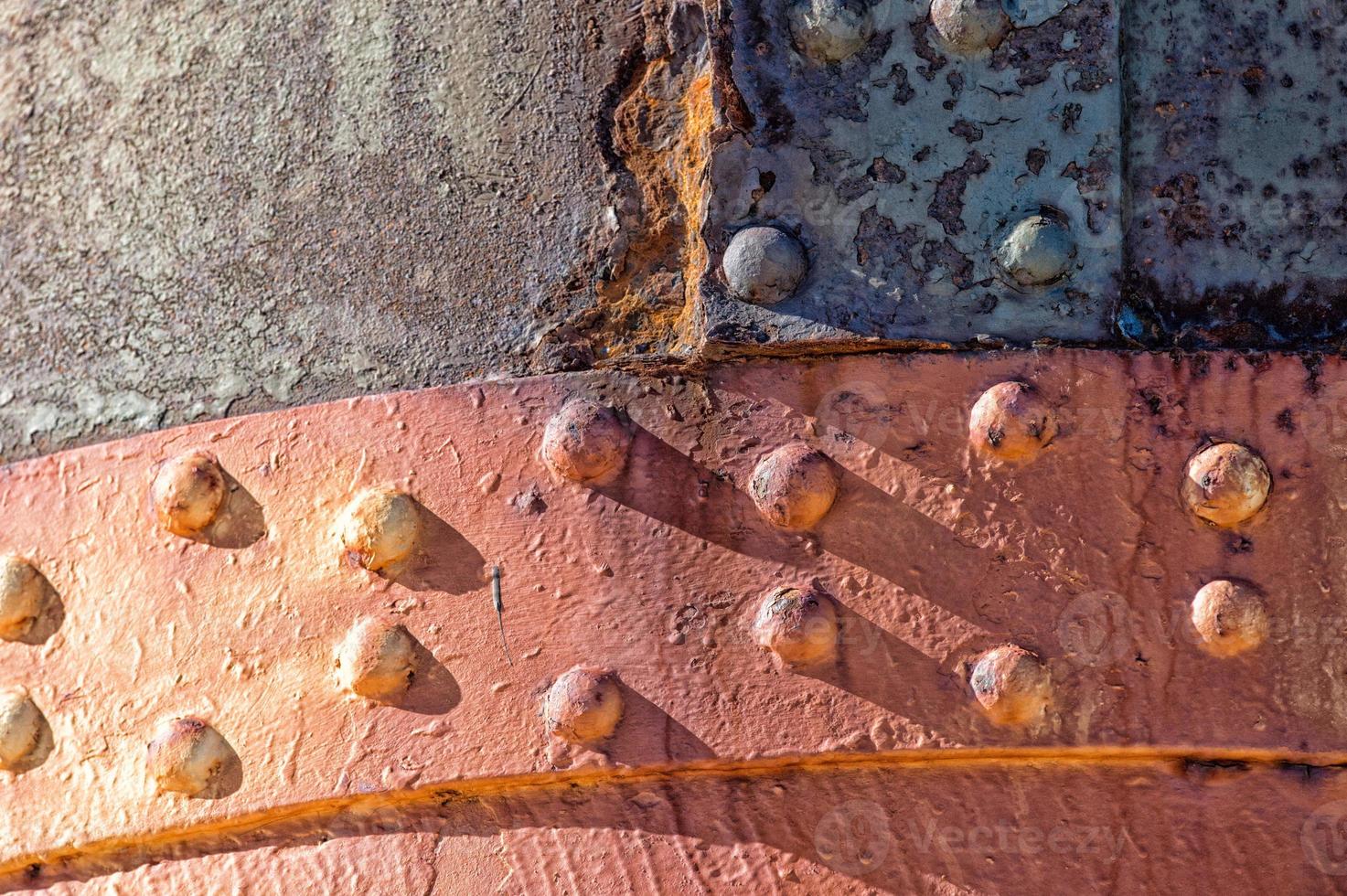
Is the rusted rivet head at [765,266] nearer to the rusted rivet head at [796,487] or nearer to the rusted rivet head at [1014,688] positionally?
the rusted rivet head at [796,487]

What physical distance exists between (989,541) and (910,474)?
0.09 m

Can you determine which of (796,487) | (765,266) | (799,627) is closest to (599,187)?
(765,266)

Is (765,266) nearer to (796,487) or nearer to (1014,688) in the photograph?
(796,487)

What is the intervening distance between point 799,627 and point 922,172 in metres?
0.43

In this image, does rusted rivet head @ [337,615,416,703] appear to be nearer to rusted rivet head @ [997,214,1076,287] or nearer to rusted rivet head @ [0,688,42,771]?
rusted rivet head @ [0,688,42,771]

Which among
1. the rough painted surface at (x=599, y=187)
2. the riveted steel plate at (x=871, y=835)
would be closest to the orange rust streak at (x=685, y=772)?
the riveted steel plate at (x=871, y=835)

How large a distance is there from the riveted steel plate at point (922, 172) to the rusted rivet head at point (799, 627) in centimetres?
24

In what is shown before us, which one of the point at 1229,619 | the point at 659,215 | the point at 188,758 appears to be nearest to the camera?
the point at 1229,619

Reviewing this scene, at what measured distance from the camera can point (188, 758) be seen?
44.1 inches

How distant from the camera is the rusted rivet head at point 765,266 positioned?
3.63 feet

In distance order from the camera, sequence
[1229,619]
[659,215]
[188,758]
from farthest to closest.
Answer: [659,215] < [188,758] < [1229,619]

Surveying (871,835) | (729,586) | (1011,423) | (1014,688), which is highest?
(1011,423)

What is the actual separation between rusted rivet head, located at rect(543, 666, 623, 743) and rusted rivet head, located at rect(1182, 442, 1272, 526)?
0.53 metres

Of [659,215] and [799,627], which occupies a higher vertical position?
[659,215]
